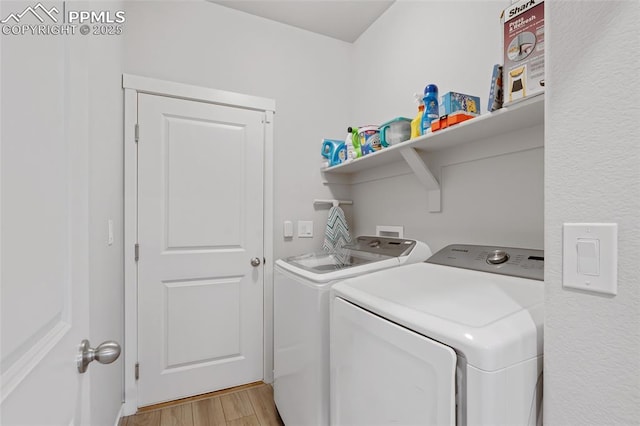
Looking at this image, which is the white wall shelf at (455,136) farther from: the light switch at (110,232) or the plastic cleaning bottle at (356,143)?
the light switch at (110,232)

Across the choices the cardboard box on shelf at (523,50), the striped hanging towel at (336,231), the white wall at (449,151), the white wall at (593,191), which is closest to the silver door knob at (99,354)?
the white wall at (593,191)

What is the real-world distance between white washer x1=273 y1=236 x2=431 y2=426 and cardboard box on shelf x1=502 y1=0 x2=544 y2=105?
81cm

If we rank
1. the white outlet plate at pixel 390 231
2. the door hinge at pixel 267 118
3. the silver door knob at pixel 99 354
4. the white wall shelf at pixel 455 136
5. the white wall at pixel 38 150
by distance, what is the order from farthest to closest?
the door hinge at pixel 267 118, the white outlet plate at pixel 390 231, the white wall shelf at pixel 455 136, the silver door knob at pixel 99 354, the white wall at pixel 38 150

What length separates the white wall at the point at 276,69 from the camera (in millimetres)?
2035

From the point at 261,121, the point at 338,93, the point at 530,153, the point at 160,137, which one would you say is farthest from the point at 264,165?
the point at 530,153

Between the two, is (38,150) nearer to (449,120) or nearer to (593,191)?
(593,191)

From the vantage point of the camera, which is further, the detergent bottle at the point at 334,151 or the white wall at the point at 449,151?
the detergent bottle at the point at 334,151

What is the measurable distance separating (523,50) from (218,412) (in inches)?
92.6

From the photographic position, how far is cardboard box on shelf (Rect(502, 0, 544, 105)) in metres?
0.97

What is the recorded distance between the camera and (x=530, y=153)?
50.3 inches

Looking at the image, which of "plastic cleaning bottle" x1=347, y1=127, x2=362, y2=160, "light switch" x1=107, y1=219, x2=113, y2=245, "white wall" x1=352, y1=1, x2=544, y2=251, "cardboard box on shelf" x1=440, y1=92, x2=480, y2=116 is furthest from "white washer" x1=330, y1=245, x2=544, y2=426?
"light switch" x1=107, y1=219, x2=113, y2=245

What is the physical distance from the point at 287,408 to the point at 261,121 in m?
1.86

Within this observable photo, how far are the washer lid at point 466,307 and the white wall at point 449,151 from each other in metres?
0.39

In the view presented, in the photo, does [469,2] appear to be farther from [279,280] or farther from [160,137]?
[160,137]
